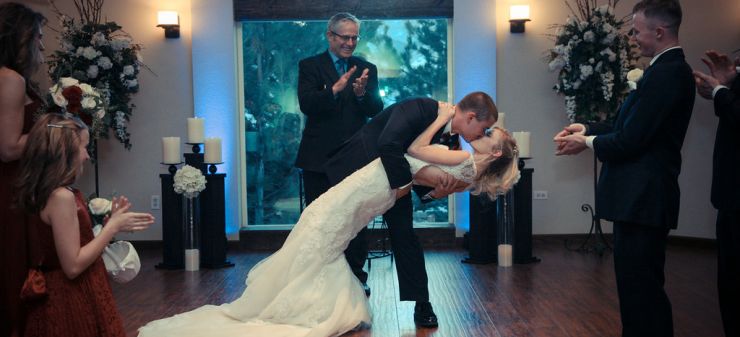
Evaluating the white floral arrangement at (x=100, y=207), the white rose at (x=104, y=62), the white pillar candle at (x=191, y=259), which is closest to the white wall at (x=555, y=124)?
the white pillar candle at (x=191, y=259)

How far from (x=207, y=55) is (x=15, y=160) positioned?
416 cm

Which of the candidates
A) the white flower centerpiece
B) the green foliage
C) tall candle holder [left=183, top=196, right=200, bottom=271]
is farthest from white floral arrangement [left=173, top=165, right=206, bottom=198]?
the green foliage

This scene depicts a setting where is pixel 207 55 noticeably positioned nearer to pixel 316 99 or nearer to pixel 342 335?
pixel 316 99

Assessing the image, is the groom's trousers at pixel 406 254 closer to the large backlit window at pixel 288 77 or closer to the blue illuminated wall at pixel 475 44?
the blue illuminated wall at pixel 475 44

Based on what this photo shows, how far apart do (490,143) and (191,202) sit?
2878 millimetres

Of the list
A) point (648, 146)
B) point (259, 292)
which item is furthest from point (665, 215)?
point (259, 292)

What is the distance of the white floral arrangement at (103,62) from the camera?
20.0ft

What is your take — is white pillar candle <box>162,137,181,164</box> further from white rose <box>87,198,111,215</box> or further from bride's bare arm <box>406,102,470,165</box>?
white rose <box>87,198,111,215</box>

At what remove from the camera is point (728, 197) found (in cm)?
309

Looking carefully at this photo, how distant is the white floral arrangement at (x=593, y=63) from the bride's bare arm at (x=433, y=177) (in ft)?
9.43

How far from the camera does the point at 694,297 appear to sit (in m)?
4.51

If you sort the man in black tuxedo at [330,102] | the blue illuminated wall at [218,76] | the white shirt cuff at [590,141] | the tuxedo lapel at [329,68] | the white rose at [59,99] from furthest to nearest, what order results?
the blue illuminated wall at [218,76]
the tuxedo lapel at [329,68]
the man in black tuxedo at [330,102]
the white rose at [59,99]
the white shirt cuff at [590,141]

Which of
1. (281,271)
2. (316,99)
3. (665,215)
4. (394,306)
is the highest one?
(316,99)

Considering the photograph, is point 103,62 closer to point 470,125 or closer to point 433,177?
point 433,177
